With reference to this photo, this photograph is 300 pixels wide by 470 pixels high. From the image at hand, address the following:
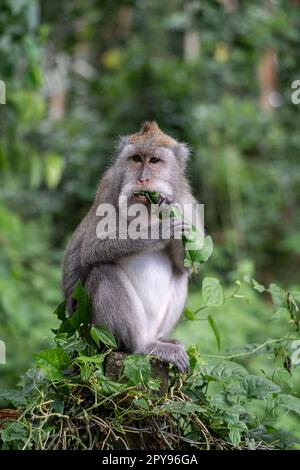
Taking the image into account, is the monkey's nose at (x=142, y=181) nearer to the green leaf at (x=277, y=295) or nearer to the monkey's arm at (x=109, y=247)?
the monkey's arm at (x=109, y=247)

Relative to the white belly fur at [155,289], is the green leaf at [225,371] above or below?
below

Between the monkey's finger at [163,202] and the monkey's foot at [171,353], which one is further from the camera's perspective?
the monkey's finger at [163,202]

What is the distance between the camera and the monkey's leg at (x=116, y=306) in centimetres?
408

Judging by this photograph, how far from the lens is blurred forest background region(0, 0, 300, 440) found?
851cm

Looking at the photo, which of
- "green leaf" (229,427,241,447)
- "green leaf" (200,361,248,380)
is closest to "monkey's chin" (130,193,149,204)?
"green leaf" (200,361,248,380)

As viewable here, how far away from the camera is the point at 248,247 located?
1341cm

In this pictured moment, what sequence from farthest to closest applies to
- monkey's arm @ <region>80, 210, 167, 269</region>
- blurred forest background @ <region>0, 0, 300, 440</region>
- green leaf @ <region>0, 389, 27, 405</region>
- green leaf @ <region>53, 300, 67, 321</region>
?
1. blurred forest background @ <region>0, 0, 300, 440</region>
2. monkey's arm @ <region>80, 210, 167, 269</region>
3. green leaf @ <region>53, 300, 67, 321</region>
4. green leaf @ <region>0, 389, 27, 405</region>

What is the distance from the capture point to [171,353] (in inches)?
151

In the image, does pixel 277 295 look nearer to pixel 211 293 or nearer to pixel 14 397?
pixel 211 293

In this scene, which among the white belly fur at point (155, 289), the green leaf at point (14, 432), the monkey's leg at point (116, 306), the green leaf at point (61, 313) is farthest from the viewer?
the white belly fur at point (155, 289)

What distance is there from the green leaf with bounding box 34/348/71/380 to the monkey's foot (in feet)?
2.07

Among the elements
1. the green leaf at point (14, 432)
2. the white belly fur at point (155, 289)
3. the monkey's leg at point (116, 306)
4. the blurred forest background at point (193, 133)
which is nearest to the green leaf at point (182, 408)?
the green leaf at point (14, 432)

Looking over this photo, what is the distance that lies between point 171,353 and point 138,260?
0.80 meters

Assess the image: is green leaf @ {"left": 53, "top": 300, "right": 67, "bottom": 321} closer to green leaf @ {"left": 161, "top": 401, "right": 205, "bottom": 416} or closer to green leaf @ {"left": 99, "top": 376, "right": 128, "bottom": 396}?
green leaf @ {"left": 99, "top": 376, "right": 128, "bottom": 396}
